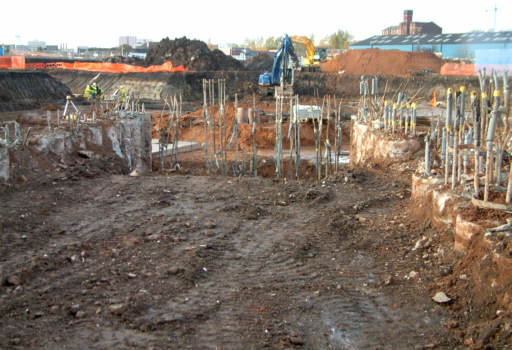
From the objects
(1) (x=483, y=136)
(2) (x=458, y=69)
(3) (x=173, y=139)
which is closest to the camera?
(1) (x=483, y=136)

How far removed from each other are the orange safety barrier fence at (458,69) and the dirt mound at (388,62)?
124cm

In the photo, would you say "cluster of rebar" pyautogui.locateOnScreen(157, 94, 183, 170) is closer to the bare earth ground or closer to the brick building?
the bare earth ground

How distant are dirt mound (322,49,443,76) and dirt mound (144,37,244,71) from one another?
8378 millimetres

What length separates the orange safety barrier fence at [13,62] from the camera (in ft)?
125

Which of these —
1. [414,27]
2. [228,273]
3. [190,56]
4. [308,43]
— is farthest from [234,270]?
[414,27]

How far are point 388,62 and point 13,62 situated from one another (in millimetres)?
27414

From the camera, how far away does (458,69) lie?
34.0m

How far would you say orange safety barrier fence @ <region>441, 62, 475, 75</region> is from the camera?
→ 33.3 m

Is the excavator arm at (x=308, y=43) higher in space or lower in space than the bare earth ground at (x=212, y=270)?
higher

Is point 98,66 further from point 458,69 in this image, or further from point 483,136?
point 483,136

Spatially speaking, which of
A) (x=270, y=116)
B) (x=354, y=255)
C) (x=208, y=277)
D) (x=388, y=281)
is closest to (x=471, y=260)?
(x=388, y=281)

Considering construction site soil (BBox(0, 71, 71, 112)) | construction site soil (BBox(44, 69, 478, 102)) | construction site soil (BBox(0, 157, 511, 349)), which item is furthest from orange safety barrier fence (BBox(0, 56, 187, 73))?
construction site soil (BBox(0, 157, 511, 349))

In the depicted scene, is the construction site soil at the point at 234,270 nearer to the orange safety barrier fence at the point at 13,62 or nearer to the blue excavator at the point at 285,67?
the blue excavator at the point at 285,67

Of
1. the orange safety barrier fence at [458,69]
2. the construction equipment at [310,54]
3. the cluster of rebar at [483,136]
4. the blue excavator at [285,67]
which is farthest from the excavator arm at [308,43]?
the cluster of rebar at [483,136]
